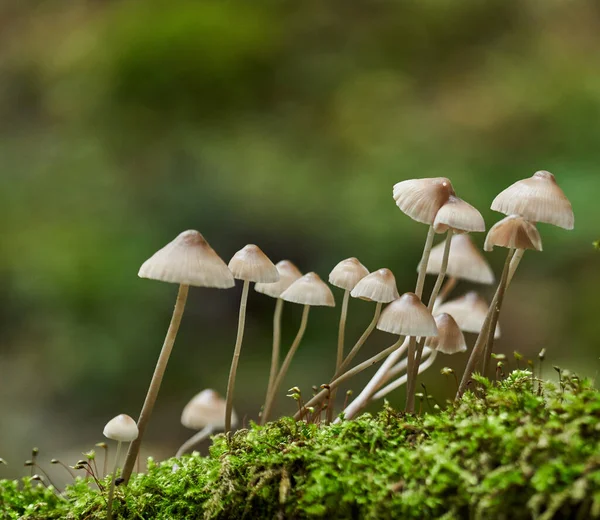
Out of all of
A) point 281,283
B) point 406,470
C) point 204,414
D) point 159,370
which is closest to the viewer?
point 406,470

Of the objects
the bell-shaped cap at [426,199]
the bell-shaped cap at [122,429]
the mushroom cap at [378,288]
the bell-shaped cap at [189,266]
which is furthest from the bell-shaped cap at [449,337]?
the bell-shaped cap at [122,429]

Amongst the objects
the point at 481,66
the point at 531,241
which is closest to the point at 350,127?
the point at 481,66

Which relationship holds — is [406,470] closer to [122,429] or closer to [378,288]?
[378,288]

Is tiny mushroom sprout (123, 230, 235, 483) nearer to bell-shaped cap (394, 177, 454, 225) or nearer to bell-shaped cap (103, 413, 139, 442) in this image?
bell-shaped cap (103, 413, 139, 442)

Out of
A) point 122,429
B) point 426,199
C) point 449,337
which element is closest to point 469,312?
point 449,337

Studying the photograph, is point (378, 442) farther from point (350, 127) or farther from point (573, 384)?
point (350, 127)

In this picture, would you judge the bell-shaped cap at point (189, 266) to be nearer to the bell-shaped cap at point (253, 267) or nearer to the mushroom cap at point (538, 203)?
the bell-shaped cap at point (253, 267)
